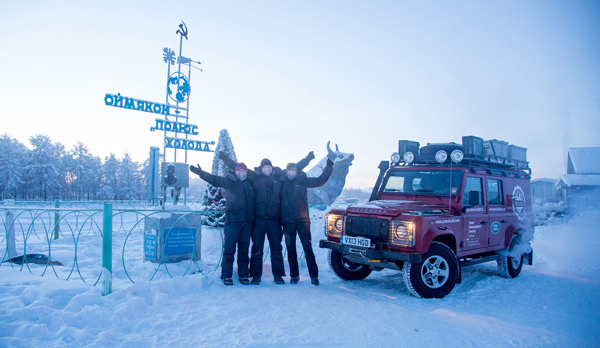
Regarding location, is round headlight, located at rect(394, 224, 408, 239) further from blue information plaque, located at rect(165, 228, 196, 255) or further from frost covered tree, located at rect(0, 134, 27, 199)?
frost covered tree, located at rect(0, 134, 27, 199)

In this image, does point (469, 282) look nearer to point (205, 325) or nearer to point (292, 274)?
point (292, 274)

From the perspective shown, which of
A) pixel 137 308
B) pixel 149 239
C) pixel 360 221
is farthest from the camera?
pixel 149 239

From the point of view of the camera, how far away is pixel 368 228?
5.50 metres


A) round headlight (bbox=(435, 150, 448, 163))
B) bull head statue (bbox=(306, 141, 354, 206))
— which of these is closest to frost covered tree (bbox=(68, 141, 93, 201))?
bull head statue (bbox=(306, 141, 354, 206))

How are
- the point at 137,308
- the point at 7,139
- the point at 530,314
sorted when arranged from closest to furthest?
the point at 137,308 → the point at 530,314 → the point at 7,139

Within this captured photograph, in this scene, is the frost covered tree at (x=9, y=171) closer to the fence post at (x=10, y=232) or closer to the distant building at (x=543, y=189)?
the fence post at (x=10, y=232)

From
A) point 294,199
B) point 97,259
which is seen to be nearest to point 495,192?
point 294,199

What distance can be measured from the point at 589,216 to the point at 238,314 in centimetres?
2819

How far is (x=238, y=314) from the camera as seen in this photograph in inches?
169

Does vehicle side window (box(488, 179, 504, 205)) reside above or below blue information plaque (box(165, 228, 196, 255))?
above

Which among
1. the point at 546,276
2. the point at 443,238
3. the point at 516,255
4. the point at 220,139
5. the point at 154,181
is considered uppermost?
the point at 220,139

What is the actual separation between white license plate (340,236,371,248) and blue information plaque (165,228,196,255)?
2.89 m

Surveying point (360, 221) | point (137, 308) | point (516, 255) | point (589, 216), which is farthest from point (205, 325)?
point (589, 216)

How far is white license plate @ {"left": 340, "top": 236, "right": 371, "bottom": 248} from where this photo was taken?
543 centimetres
